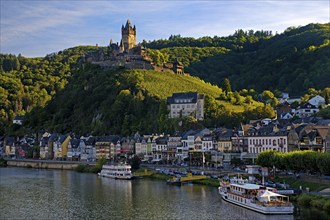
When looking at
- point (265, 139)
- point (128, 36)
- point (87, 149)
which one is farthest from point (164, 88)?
point (265, 139)

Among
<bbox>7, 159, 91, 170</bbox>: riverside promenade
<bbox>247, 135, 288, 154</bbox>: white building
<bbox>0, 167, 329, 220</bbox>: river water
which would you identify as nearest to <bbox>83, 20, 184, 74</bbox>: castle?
<bbox>7, 159, 91, 170</bbox>: riverside promenade

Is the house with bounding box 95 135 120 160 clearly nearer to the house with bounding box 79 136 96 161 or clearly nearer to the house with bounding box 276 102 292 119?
the house with bounding box 79 136 96 161

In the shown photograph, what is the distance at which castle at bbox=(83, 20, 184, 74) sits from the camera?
137 metres

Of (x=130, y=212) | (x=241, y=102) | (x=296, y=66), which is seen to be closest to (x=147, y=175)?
(x=130, y=212)

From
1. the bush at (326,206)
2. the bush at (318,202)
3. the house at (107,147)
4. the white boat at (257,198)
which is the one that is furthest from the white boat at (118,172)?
the bush at (326,206)

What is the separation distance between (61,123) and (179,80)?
98.8 ft

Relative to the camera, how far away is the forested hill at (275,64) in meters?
144

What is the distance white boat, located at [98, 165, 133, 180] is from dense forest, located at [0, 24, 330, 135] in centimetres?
2287

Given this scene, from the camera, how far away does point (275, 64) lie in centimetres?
16175

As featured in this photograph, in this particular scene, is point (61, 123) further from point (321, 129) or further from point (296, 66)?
point (321, 129)

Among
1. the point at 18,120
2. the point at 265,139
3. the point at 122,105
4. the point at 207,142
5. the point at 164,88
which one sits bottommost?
the point at 207,142

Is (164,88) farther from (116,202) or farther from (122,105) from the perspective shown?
(116,202)

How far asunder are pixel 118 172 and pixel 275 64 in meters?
95.0

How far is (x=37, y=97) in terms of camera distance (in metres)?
180
